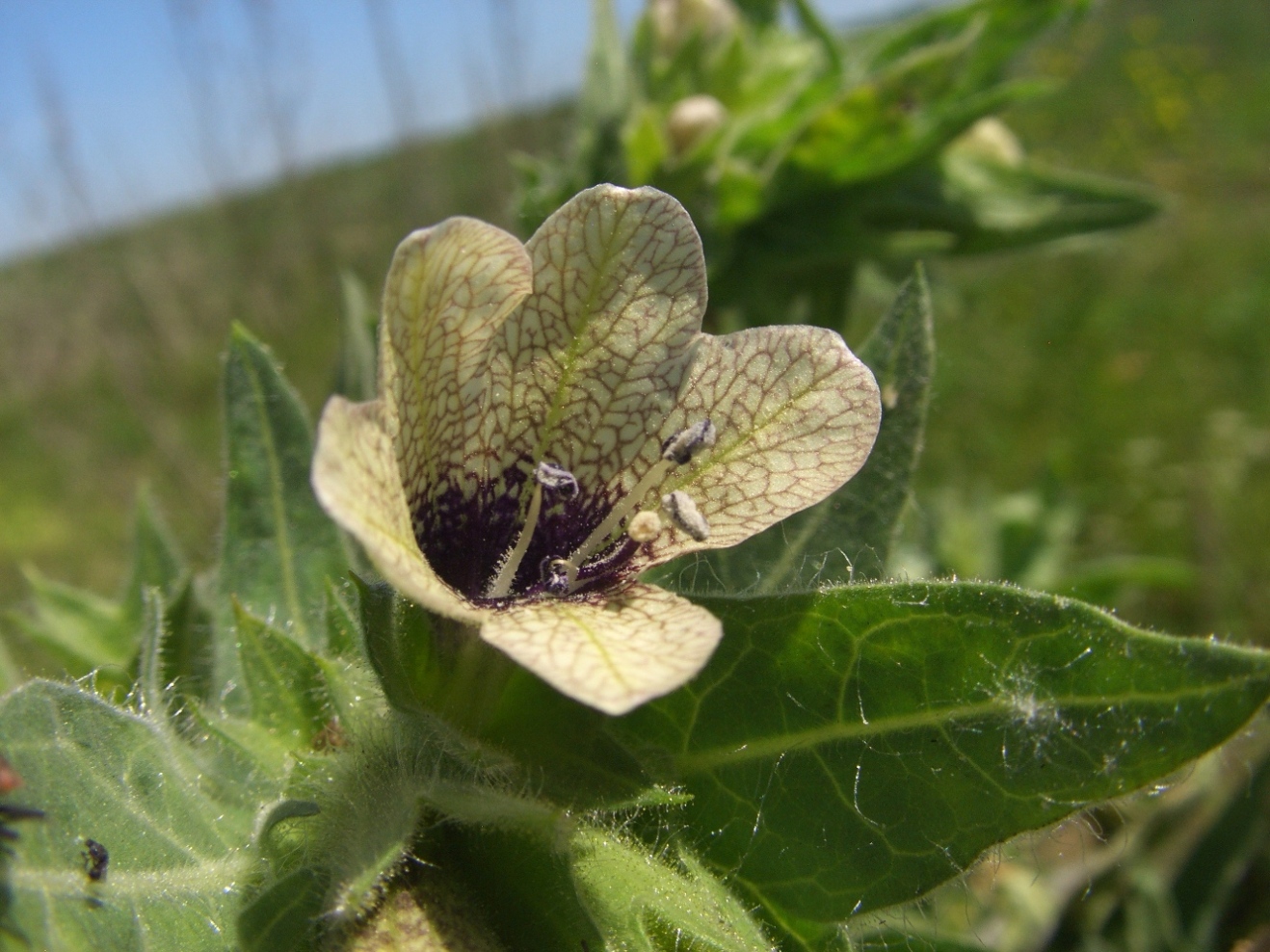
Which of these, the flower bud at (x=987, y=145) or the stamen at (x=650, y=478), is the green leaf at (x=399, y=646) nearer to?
the stamen at (x=650, y=478)

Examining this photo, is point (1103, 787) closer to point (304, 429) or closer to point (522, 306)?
point (522, 306)

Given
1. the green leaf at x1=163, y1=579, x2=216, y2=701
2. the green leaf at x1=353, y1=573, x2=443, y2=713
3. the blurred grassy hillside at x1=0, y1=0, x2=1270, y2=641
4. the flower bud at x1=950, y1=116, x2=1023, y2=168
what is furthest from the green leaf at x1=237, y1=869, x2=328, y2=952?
the blurred grassy hillside at x1=0, y1=0, x2=1270, y2=641

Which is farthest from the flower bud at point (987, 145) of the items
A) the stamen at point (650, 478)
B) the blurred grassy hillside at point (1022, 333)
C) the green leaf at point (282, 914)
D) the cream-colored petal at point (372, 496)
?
the green leaf at point (282, 914)

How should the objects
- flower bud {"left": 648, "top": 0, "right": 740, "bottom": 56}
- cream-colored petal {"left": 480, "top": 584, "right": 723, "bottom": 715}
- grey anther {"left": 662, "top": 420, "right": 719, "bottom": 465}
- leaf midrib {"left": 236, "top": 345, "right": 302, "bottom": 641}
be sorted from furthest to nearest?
flower bud {"left": 648, "top": 0, "right": 740, "bottom": 56} → leaf midrib {"left": 236, "top": 345, "right": 302, "bottom": 641} → grey anther {"left": 662, "top": 420, "right": 719, "bottom": 465} → cream-colored petal {"left": 480, "top": 584, "right": 723, "bottom": 715}

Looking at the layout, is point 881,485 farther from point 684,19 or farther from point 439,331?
point 684,19

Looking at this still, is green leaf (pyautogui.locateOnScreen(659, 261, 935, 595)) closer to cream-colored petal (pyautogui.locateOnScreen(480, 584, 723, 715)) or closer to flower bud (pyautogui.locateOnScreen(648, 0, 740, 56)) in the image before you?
cream-colored petal (pyautogui.locateOnScreen(480, 584, 723, 715))
